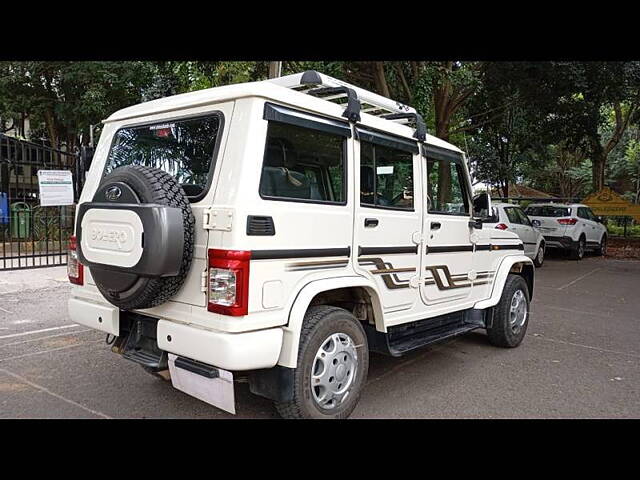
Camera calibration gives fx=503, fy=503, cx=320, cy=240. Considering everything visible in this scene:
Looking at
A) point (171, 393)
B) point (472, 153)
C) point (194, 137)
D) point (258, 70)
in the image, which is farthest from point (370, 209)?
point (472, 153)

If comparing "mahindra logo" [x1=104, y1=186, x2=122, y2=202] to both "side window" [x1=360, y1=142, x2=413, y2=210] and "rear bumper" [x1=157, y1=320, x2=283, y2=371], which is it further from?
"side window" [x1=360, y1=142, x2=413, y2=210]

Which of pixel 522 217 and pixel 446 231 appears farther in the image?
pixel 522 217

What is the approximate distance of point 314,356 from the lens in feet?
10.6

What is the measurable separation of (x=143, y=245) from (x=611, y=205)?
1931cm

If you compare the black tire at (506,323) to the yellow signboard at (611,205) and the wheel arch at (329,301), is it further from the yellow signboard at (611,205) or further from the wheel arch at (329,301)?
the yellow signboard at (611,205)

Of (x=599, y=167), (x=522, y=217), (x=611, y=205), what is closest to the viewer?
(x=522, y=217)

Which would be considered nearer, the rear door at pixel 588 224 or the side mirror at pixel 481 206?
the side mirror at pixel 481 206

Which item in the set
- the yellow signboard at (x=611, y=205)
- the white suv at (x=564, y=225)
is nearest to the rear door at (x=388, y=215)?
the white suv at (x=564, y=225)

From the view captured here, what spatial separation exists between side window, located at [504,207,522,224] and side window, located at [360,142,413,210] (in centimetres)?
869

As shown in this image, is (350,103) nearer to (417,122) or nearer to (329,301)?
(417,122)

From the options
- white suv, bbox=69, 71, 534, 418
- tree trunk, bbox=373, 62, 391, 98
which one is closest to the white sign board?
white suv, bbox=69, 71, 534, 418

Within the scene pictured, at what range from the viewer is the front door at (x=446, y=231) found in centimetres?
439

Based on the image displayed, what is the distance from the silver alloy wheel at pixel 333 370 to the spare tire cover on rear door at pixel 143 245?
1049 mm

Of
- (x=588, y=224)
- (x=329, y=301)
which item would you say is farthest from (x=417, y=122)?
(x=588, y=224)
